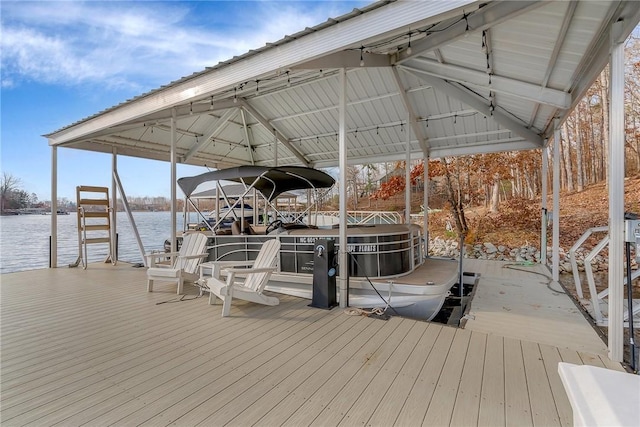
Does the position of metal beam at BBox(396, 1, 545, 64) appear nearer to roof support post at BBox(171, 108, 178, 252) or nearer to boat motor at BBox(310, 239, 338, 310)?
boat motor at BBox(310, 239, 338, 310)

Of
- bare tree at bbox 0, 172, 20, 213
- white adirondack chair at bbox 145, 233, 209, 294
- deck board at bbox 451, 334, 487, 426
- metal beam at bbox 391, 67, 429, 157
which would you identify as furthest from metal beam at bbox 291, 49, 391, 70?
bare tree at bbox 0, 172, 20, 213

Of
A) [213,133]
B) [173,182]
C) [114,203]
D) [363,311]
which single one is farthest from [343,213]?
[114,203]

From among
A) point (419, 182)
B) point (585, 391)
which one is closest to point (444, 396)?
point (585, 391)

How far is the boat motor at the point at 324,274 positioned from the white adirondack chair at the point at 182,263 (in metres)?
2.11

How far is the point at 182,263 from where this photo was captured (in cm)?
504

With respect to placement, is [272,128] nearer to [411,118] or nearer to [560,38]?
[411,118]

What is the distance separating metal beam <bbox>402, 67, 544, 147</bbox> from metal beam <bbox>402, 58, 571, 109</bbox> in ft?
1.30

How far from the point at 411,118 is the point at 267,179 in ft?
11.0

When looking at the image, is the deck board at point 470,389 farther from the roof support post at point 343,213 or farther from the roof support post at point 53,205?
the roof support post at point 53,205

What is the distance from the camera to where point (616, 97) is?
96.5 inches

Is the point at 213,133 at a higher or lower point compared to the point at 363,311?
higher

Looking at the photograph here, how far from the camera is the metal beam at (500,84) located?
4.03 metres

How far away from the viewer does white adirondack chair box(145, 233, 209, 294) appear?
478cm

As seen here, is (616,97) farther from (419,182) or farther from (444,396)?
(419,182)
